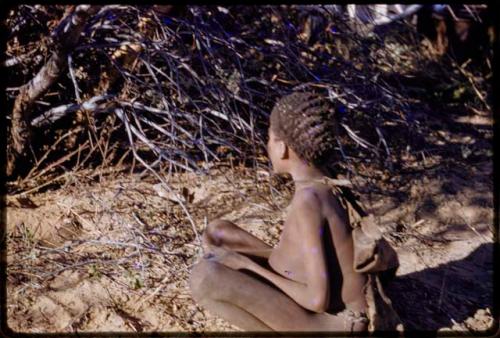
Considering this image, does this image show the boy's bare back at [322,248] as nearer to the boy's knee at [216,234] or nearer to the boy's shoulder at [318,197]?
the boy's shoulder at [318,197]

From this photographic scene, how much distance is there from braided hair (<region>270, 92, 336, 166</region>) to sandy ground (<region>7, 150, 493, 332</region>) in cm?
106

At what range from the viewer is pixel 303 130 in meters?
2.53

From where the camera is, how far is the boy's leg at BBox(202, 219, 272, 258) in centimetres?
301

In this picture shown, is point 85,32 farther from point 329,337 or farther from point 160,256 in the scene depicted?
point 329,337

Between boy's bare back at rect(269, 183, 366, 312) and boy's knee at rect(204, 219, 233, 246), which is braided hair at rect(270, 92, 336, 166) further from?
boy's knee at rect(204, 219, 233, 246)

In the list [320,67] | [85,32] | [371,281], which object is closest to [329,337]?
[371,281]

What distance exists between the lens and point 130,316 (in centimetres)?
321

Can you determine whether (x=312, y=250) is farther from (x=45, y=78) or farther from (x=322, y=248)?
(x=45, y=78)

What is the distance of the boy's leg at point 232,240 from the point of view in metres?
3.01

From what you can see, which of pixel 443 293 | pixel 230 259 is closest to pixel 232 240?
pixel 230 259

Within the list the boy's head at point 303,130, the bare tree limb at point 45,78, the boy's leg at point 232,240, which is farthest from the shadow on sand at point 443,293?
the bare tree limb at point 45,78

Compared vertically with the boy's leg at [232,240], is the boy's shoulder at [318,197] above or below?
above

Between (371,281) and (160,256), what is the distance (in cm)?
143

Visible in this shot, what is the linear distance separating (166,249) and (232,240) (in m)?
0.89
